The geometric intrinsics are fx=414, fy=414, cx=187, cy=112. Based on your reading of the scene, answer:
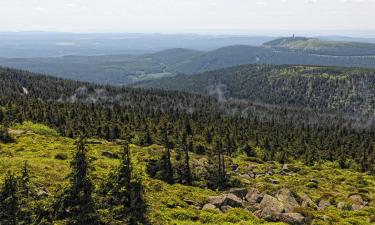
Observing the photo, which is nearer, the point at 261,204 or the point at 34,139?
the point at 261,204

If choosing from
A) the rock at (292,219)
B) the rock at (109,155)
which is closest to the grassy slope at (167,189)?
the rock at (109,155)

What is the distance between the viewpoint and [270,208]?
5669 cm

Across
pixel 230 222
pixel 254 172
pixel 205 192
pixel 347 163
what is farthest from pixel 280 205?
pixel 347 163

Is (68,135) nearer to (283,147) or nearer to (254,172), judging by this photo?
(254,172)

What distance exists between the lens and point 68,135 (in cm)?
13675

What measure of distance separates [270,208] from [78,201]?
29.5 meters

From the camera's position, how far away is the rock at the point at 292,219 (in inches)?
2096

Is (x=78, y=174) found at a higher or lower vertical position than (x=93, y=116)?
higher

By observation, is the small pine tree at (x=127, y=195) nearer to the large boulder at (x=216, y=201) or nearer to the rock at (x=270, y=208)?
the large boulder at (x=216, y=201)

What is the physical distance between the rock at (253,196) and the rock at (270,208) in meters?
1.74

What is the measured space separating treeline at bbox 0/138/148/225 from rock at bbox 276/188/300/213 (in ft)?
87.5

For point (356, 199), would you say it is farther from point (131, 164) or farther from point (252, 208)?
point (131, 164)

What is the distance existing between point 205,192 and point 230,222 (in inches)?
734

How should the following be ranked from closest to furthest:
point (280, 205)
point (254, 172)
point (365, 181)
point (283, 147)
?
point (280, 205)
point (254, 172)
point (365, 181)
point (283, 147)
